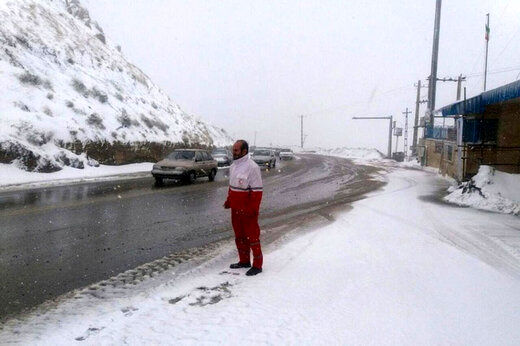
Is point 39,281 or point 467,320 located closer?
point 467,320

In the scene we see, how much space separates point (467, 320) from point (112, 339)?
3595 mm

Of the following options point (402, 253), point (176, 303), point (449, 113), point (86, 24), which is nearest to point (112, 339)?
point (176, 303)

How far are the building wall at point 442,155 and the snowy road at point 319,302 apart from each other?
15067mm

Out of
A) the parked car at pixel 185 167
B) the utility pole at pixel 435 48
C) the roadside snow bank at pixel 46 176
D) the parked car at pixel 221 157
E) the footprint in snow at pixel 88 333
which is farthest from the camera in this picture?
the utility pole at pixel 435 48

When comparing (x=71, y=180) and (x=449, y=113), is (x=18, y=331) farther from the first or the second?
(x=449, y=113)

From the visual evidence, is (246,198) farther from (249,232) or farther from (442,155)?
(442,155)

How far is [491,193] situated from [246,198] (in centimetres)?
1076

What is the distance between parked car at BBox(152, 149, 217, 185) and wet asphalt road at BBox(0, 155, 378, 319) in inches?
85.9

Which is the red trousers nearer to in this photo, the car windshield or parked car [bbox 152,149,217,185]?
parked car [bbox 152,149,217,185]

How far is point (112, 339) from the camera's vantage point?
149 inches

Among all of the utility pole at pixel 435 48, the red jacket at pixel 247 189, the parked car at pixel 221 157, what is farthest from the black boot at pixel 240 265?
the utility pole at pixel 435 48

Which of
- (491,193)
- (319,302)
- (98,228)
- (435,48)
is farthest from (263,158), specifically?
(319,302)

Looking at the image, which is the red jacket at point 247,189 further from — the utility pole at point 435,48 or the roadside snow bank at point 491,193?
the utility pole at point 435,48

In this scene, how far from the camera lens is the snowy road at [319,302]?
3.94 m
